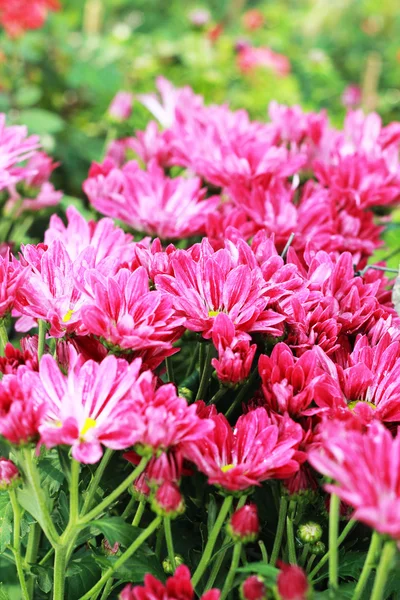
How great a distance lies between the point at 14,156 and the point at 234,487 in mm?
610

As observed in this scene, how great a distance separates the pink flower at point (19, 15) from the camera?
2410mm

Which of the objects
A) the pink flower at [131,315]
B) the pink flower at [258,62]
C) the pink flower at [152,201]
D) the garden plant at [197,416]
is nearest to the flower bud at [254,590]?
the garden plant at [197,416]

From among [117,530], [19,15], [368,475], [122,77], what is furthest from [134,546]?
[122,77]

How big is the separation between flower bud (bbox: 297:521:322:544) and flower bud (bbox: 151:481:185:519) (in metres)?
0.14

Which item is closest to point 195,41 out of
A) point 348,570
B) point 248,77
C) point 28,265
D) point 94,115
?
point 248,77

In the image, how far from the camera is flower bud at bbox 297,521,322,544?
2.14 feet

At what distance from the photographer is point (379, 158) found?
1179 mm

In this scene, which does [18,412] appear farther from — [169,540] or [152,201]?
[152,201]

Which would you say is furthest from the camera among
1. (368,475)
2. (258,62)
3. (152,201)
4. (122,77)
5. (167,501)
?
(258,62)

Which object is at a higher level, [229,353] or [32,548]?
[229,353]

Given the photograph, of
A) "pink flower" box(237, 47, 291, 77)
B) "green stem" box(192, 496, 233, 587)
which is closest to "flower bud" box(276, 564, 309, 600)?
"green stem" box(192, 496, 233, 587)

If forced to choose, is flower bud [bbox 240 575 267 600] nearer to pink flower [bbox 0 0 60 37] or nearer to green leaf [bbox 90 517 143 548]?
green leaf [bbox 90 517 143 548]

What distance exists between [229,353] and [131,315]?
10 centimetres

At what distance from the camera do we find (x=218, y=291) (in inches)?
28.4
